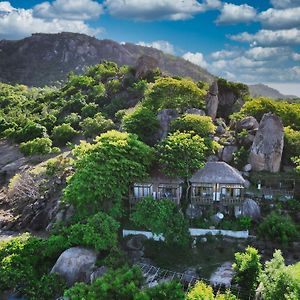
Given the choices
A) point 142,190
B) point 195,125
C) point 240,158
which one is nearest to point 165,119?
point 195,125

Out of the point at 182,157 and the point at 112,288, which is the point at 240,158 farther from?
the point at 112,288

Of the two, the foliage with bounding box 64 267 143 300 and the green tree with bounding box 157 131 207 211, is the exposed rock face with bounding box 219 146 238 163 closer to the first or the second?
the green tree with bounding box 157 131 207 211

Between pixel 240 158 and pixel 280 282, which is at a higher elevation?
pixel 240 158

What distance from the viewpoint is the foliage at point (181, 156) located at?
30.1 metres

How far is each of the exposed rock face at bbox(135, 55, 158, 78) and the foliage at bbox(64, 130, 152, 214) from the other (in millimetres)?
34372

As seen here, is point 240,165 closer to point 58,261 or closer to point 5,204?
point 58,261

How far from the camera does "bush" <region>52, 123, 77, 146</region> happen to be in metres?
53.1

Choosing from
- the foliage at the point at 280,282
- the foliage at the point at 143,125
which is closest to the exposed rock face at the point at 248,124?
the foliage at the point at 143,125

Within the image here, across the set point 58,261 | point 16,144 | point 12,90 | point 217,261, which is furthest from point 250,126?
point 12,90

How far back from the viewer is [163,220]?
28.4 metres

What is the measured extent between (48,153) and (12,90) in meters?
59.2

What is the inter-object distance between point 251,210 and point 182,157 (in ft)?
21.3

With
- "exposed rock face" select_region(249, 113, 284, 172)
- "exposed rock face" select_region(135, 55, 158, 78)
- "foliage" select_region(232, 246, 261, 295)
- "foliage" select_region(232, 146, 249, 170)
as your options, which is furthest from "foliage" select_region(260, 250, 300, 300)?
"exposed rock face" select_region(135, 55, 158, 78)

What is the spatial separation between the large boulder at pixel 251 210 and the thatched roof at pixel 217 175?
1.69m
